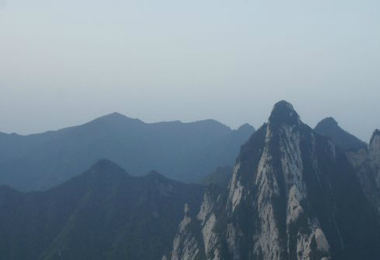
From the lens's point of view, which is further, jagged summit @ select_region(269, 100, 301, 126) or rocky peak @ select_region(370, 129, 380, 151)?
rocky peak @ select_region(370, 129, 380, 151)

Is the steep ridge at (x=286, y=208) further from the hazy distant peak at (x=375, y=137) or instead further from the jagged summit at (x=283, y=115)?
the hazy distant peak at (x=375, y=137)

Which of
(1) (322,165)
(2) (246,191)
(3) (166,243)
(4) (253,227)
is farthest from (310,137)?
(3) (166,243)

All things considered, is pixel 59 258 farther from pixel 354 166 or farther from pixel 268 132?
pixel 354 166

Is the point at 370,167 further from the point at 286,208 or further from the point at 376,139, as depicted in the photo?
the point at 286,208

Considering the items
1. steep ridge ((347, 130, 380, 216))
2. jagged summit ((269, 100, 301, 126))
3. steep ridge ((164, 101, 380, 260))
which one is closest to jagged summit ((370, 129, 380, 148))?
steep ridge ((347, 130, 380, 216))

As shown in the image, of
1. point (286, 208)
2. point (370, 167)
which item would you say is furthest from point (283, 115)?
point (286, 208)

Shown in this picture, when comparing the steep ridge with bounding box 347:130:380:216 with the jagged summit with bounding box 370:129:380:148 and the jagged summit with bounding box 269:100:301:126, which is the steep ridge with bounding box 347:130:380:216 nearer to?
the jagged summit with bounding box 370:129:380:148

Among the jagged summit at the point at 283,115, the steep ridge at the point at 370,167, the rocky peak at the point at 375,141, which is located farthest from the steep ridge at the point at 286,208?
the rocky peak at the point at 375,141
